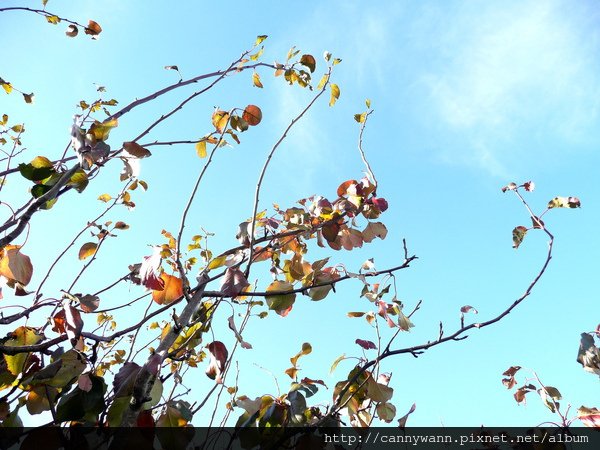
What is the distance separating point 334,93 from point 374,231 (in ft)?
1.97

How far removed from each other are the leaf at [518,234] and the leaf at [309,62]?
1.19 meters

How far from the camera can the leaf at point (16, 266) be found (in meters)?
1.16

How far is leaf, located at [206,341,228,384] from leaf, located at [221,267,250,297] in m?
0.17

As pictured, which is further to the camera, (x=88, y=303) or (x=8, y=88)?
(x=8, y=88)

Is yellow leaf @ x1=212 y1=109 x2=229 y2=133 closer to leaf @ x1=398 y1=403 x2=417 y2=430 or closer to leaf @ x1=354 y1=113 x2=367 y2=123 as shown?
leaf @ x1=354 y1=113 x2=367 y2=123

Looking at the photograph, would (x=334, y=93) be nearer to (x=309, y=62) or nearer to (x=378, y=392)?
(x=309, y=62)

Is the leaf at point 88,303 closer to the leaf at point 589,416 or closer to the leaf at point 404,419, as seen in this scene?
the leaf at point 404,419

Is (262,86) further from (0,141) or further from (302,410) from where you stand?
(0,141)

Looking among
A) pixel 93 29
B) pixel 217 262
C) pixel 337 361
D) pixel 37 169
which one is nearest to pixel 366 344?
pixel 337 361

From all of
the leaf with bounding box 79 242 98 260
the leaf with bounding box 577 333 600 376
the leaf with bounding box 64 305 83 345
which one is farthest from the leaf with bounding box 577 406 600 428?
the leaf with bounding box 79 242 98 260

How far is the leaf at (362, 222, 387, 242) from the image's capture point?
1.54 metres

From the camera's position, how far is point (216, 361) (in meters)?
1.17

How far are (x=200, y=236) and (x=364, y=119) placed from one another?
923mm

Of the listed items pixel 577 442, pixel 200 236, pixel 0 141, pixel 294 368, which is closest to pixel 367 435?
pixel 294 368
